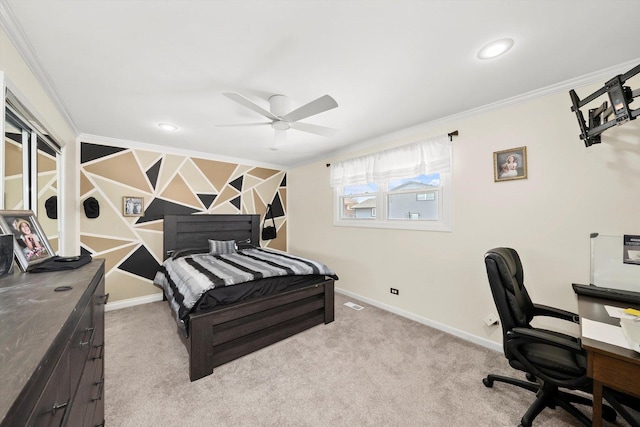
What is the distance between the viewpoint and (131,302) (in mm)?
3521

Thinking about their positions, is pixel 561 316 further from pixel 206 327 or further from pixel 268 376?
pixel 206 327

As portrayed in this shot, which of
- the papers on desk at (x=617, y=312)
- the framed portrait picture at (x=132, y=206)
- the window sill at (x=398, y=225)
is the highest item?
the framed portrait picture at (x=132, y=206)

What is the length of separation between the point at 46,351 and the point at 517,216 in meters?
3.01

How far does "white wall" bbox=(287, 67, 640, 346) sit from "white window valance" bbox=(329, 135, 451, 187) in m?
0.12

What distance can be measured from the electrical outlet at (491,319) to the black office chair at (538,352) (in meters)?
0.68

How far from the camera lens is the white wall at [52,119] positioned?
1.45 meters

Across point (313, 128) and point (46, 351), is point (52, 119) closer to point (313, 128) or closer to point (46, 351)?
point (313, 128)

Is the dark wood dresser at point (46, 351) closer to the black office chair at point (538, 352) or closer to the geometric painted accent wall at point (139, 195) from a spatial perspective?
the black office chair at point (538, 352)

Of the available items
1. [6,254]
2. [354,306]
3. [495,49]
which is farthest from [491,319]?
[6,254]

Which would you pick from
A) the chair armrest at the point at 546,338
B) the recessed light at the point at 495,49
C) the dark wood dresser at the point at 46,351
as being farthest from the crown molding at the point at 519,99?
the dark wood dresser at the point at 46,351

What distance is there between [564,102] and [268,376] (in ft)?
11.1

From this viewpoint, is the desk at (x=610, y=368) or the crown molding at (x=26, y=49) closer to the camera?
the desk at (x=610, y=368)

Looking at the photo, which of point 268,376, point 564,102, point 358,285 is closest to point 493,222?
point 564,102

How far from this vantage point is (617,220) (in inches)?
72.7
